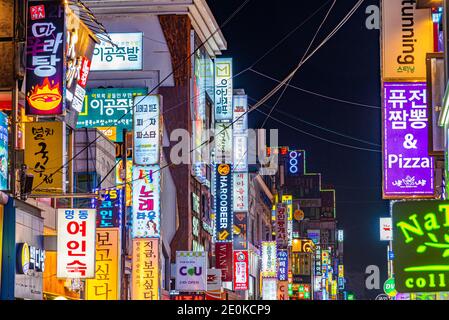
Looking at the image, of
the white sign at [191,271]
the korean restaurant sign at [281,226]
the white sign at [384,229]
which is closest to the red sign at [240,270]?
the white sign at [384,229]

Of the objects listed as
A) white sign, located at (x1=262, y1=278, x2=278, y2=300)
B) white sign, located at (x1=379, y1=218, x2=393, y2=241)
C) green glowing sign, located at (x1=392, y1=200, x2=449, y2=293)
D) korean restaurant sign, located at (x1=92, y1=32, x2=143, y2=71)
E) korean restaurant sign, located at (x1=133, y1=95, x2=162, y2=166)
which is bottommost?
white sign, located at (x1=262, y1=278, x2=278, y2=300)

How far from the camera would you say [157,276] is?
36.8m

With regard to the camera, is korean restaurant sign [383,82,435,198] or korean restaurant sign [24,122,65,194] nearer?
korean restaurant sign [383,82,435,198]

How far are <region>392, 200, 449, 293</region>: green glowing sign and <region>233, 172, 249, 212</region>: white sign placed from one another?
162ft

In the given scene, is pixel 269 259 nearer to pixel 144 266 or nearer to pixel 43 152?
pixel 144 266

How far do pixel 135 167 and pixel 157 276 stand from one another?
4.48m

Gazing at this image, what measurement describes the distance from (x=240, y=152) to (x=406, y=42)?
40.1 metres

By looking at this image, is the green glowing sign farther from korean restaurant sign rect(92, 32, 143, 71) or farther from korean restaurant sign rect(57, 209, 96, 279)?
korean restaurant sign rect(92, 32, 143, 71)

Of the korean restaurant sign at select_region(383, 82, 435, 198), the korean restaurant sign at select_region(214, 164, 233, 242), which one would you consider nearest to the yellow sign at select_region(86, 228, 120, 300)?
the korean restaurant sign at select_region(383, 82, 435, 198)

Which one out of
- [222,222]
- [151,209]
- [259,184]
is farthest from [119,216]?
[259,184]

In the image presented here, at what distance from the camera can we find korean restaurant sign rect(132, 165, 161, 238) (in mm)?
36500

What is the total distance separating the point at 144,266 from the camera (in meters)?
36.7

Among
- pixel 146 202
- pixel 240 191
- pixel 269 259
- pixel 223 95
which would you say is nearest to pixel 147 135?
Answer: pixel 146 202

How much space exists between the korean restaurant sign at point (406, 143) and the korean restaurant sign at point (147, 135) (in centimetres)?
1640
